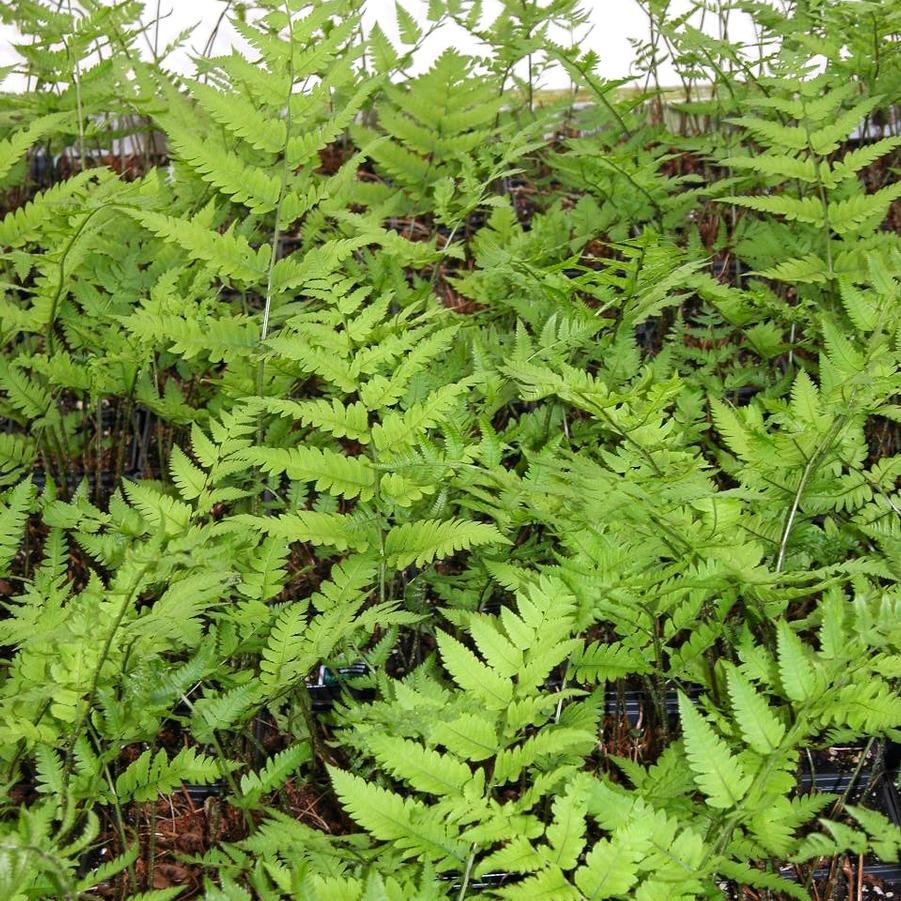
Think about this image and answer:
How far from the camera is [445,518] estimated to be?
1.93 m

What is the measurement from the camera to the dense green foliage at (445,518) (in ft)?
4.69

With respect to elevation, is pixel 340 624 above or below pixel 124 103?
below

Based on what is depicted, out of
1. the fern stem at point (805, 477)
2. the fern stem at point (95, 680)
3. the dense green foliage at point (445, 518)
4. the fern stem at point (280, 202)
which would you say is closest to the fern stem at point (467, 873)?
the dense green foliage at point (445, 518)

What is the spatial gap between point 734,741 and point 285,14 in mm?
1531

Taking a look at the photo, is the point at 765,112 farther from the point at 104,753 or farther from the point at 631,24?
the point at 104,753

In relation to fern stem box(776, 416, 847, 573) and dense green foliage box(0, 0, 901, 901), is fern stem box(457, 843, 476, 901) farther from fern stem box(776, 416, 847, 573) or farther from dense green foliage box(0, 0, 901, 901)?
fern stem box(776, 416, 847, 573)

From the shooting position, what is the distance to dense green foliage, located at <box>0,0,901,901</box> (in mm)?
1430

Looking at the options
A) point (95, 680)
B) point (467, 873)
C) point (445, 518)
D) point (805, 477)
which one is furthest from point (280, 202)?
point (467, 873)

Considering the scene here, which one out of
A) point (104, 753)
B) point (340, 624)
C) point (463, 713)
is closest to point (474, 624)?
point (463, 713)

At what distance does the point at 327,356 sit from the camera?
1.75 meters

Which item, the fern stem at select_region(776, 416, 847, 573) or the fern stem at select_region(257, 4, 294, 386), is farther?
the fern stem at select_region(257, 4, 294, 386)

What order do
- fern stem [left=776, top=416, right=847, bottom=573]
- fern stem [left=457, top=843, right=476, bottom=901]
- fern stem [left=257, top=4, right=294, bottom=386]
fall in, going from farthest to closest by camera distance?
1. fern stem [left=257, top=4, right=294, bottom=386]
2. fern stem [left=776, top=416, right=847, bottom=573]
3. fern stem [left=457, top=843, right=476, bottom=901]

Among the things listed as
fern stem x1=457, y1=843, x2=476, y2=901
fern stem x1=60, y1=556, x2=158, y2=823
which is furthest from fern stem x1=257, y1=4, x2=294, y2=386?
fern stem x1=457, y1=843, x2=476, y2=901

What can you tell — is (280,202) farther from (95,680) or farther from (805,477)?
(805,477)
